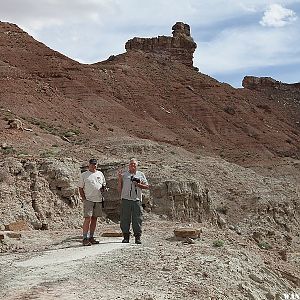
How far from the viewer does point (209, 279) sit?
9031 mm

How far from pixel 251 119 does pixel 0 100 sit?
2472 cm

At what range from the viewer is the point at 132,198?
11164 mm

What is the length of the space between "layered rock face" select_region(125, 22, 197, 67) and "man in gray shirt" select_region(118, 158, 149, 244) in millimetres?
53330

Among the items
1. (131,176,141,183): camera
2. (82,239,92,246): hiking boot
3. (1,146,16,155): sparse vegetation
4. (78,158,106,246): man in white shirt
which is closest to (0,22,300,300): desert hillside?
(1,146,16,155): sparse vegetation

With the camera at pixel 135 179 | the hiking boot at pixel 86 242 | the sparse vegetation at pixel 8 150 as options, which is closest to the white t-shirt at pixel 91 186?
the camera at pixel 135 179

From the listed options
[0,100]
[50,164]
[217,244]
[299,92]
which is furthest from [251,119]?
[217,244]

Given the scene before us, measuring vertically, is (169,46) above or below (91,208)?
above

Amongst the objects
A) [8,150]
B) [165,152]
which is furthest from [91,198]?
[165,152]

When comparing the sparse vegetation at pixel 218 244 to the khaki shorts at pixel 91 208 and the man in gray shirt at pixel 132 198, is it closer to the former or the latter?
the man in gray shirt at pixel 132 198

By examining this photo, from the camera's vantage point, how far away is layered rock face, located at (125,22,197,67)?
211 ft

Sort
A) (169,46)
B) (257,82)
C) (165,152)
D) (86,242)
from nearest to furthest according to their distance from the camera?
(86,242)
(165,152)
(169,46)
(257,82)

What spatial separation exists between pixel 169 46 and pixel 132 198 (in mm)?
55017

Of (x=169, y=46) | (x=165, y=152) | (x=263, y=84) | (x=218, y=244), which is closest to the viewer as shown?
(x=218, y=244)

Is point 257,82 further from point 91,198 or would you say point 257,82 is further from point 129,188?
point 91,198
